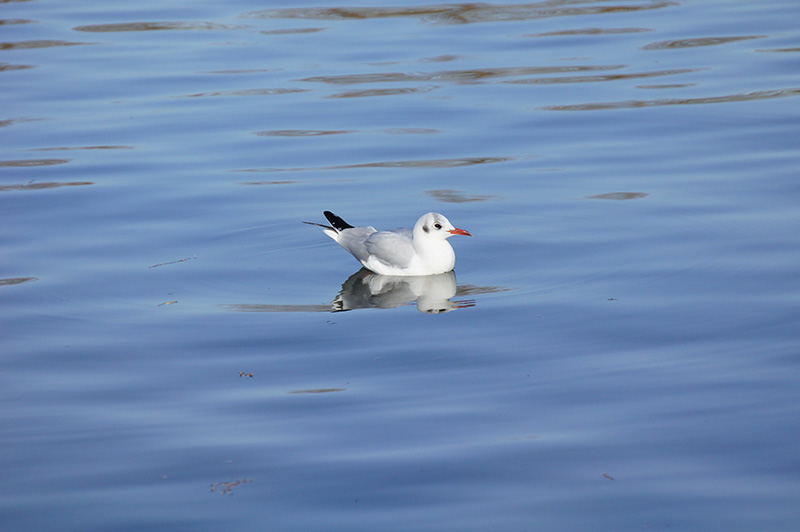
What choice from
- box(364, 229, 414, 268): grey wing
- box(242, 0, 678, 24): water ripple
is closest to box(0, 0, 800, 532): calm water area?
box(364, 229, 414, 268): grey wing

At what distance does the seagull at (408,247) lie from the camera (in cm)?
804

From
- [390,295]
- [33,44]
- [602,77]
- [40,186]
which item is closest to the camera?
[390,295]

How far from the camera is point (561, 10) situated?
17766mm

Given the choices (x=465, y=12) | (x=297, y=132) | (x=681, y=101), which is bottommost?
(x=297, y=132)

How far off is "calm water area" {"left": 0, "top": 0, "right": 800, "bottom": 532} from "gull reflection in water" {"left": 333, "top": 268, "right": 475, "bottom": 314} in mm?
42

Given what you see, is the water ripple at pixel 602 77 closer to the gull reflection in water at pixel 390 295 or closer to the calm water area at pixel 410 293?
the calm water area at pixel 410 293

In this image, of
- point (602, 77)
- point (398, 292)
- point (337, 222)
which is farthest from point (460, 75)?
point (398, 292)

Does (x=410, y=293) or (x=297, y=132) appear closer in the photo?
(x=410, y=293)

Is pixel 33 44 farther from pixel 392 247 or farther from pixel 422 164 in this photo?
pixel 392 247

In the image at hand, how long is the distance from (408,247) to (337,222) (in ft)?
2.76

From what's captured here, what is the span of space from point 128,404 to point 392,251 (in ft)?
9.18

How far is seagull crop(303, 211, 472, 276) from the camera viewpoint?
26.4 feet

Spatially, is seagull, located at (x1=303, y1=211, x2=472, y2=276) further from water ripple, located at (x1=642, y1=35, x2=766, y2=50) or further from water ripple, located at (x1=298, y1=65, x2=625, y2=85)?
water ripple, located at (x1=642, y1=35, x2=766, y2=50)

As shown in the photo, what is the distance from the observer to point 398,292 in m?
7.87
